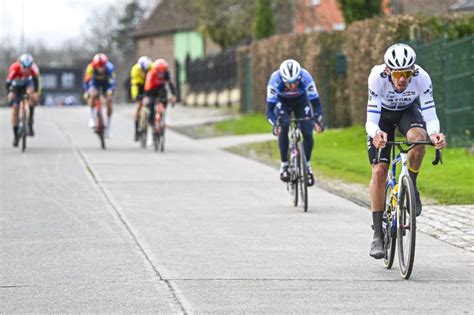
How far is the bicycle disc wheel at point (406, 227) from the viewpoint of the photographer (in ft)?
31.0

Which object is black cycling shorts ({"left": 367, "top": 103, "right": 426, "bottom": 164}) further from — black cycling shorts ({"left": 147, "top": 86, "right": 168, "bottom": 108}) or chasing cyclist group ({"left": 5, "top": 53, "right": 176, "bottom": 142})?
black cycling shorts ({"left": 147, "top": 86, "right": 168, "bottom": 108})

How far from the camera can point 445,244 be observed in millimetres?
11852

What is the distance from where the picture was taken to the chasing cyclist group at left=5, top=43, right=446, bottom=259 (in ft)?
32.6

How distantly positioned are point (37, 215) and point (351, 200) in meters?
3.96

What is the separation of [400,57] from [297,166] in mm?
5676

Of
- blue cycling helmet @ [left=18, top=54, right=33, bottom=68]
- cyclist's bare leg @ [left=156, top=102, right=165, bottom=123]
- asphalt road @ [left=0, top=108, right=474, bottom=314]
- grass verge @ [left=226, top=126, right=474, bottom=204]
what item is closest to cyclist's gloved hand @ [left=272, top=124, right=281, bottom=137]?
asphalt road @ [left=0, top=108, right=474, bottom=314]

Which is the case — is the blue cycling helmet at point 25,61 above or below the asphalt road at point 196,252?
above

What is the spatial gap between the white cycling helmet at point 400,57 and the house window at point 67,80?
157 m

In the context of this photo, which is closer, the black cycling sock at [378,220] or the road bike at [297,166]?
the black cycling sock at [378,220]

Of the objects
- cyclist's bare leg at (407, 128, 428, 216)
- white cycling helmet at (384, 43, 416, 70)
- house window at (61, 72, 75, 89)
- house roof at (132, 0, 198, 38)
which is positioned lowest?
house window at (61, 72, 75, 89)

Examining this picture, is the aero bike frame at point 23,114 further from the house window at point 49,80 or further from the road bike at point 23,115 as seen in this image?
the house window at point 49,80

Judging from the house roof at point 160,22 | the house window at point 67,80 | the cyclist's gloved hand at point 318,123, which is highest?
the house roof at point 160,22

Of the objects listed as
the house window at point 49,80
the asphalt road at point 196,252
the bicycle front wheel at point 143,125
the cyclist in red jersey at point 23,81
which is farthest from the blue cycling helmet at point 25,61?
the house window at point 49,80

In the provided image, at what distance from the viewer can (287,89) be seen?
614 inches
